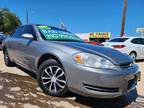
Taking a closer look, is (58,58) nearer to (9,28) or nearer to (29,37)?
(29,37)

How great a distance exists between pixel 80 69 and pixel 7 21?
5931 cm

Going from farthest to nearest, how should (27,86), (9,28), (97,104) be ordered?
(9,28) < (27,86) < (97,104)

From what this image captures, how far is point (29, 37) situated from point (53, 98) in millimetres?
1598

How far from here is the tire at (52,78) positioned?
408 cm

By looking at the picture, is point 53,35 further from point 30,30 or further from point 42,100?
point 42,100

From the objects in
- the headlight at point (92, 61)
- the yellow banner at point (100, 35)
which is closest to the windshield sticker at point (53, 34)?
the headlight at point (92, 61)

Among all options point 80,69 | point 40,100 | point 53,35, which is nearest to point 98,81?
point 80,69

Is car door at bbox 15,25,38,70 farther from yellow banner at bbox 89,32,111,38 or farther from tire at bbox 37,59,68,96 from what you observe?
yellow banner at bbox 89,32,111,38

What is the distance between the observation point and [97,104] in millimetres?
4113

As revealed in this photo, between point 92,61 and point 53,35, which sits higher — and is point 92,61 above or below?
below

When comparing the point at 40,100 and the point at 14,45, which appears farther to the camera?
the point at 14,45

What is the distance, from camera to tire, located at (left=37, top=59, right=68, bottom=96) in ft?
13.4

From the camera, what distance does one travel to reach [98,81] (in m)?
3.60

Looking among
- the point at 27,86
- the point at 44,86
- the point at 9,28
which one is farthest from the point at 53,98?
the point at 9,28
